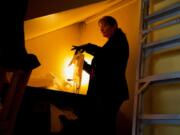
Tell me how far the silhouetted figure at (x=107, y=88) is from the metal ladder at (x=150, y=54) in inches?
5.3

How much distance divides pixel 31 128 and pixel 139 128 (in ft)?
2.16

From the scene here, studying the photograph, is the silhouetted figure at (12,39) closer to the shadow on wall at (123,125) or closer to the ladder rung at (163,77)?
the ladder rung at (163,77)

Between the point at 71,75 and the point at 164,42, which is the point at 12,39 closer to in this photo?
the point at 164,42

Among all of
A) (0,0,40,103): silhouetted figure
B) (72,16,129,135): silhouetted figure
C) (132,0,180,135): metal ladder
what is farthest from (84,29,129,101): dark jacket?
(0,0,40,103): silhouetted figure

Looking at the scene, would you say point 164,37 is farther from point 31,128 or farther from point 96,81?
point 31,128

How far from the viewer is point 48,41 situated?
8.25 ft

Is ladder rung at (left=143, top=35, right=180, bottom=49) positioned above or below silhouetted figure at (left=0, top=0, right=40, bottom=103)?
above

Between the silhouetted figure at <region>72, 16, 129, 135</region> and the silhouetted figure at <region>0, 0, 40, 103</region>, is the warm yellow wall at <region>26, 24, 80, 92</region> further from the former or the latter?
the silhouetted figure at <region>0, 0, 40, 103</region>

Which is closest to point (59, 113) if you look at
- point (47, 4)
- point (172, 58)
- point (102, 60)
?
point (102, 60)

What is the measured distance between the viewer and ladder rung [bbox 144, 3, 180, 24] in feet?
5.22

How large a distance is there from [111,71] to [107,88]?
12 cm

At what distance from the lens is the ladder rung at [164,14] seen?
1.59 m

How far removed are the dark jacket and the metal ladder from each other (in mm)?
129

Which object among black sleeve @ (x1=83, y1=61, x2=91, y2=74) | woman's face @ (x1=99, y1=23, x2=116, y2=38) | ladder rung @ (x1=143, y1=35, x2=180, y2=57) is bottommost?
black sleeve @ (x1=83, y1=61, x2=91, y2=74)
